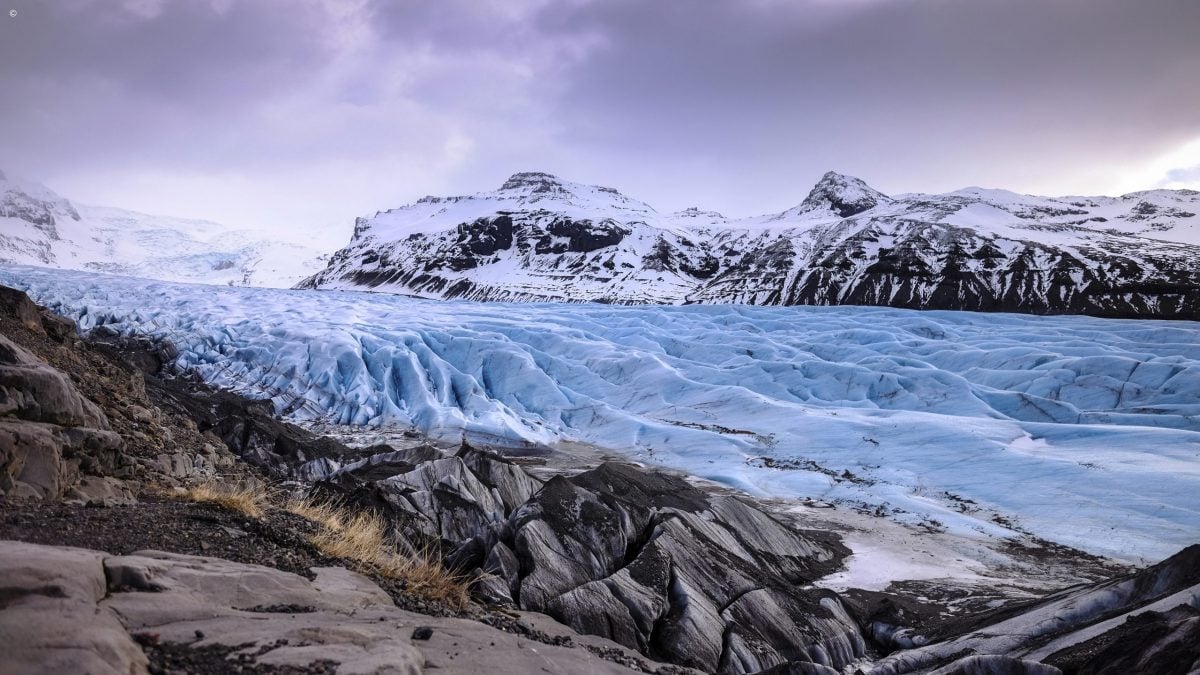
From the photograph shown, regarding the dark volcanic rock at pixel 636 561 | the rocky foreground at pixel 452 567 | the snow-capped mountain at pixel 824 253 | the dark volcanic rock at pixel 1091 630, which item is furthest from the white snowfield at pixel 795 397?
the snow-capped mountain at pixel 824 253

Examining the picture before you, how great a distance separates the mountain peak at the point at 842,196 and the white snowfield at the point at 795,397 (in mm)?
131597

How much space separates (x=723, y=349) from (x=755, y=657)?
2559cm

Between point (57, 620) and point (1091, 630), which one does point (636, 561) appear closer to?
point (1091, 630)

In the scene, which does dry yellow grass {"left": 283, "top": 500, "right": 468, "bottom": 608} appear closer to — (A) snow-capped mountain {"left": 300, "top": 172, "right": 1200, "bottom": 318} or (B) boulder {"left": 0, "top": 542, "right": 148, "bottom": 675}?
(B) boulder {"left": 0, "top": 542, "right": 148, "bottom": 675}

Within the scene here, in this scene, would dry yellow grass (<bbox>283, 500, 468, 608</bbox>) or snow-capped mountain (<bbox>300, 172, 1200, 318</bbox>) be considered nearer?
dry yellow grass (<bbox>283, 500, 468, 608</bbox>)

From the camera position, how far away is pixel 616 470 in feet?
34.2

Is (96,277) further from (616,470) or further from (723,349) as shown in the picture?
(616,470)

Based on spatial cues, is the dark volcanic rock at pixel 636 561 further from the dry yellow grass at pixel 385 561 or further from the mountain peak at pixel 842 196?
the mountain peak at pixel 842 196

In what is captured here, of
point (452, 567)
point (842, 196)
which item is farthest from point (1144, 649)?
point (842, 196)

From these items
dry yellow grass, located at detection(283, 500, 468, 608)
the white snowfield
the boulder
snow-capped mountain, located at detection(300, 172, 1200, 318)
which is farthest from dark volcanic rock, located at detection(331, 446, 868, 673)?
snow-capped mountain, located at detection(300, 172, 1200, 318)

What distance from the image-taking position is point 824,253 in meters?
93.5

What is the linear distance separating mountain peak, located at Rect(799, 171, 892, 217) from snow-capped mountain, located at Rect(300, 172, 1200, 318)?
43cm

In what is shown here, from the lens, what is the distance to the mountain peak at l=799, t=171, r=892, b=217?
16112 centimetres

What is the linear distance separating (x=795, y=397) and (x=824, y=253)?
244ft
